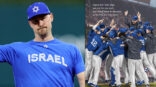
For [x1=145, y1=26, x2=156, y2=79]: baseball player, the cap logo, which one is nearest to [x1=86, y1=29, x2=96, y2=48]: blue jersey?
[x1=145, y1=26, x2=156, y2=79]: baseball player

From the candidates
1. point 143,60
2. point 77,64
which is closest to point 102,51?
point 143,60

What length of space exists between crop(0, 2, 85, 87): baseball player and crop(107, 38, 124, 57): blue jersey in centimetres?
491

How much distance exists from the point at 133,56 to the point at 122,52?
0.21 m

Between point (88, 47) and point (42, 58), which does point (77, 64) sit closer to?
point (42, 58)

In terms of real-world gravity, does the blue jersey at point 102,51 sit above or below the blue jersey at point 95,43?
below

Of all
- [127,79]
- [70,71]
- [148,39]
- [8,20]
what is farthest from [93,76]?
[70,71]

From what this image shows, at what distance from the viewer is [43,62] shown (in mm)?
2320

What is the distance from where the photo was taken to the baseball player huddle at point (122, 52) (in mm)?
7262

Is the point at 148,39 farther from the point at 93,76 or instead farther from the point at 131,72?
the point at 93,76

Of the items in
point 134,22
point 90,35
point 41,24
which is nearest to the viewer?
point 41,24

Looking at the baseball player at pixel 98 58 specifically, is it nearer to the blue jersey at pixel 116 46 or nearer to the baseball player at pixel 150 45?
the blue jersey at pixel 116 46

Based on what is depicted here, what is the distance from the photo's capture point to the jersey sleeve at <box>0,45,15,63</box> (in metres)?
2.38

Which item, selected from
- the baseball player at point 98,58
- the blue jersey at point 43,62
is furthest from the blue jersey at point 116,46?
the blue jersey at point 43,62

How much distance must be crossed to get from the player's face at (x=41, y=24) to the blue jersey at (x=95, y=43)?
4908 millimetres
